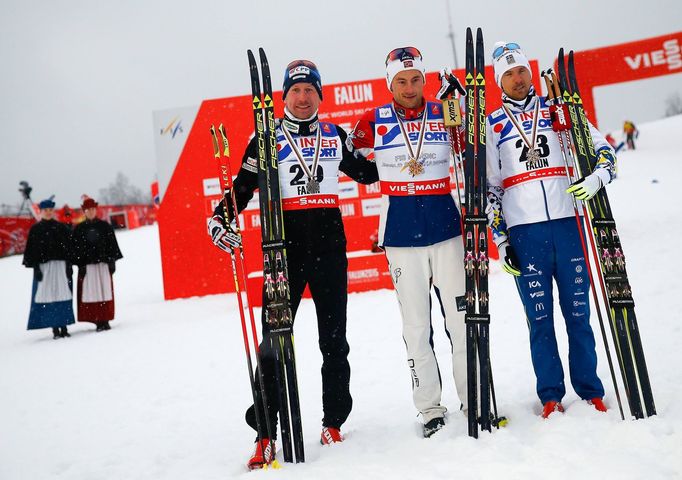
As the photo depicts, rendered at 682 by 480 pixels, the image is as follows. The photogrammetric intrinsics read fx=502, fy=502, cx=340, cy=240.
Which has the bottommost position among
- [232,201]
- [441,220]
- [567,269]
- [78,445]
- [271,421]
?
[78,445]

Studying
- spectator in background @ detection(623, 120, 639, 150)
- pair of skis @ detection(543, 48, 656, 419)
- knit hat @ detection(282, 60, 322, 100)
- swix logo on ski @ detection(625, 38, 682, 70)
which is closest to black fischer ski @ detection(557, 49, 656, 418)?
pair of skis @ detection(543, 48, 656, 419)

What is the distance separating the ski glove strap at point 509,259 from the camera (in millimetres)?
2801

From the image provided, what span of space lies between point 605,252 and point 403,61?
5.00ft

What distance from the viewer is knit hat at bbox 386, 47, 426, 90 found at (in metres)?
2.84

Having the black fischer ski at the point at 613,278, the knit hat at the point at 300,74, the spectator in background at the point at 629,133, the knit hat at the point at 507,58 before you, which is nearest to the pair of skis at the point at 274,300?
the knit hat at the point at 300,74

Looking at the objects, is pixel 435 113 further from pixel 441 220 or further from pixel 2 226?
pixel 2 226

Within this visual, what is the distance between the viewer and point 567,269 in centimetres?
277

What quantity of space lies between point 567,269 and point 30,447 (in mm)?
3624

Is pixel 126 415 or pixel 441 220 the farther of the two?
pixel 126 415

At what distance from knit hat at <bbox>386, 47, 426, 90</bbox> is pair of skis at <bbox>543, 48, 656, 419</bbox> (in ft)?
2.42

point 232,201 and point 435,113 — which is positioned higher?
point 435,113

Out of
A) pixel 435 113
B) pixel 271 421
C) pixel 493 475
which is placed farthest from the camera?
pixel 435 113

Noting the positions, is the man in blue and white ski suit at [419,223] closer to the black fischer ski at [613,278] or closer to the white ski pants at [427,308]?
the white ski pants at [427,308]

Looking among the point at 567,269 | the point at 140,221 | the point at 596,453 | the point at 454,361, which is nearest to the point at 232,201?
the point at 454,361
